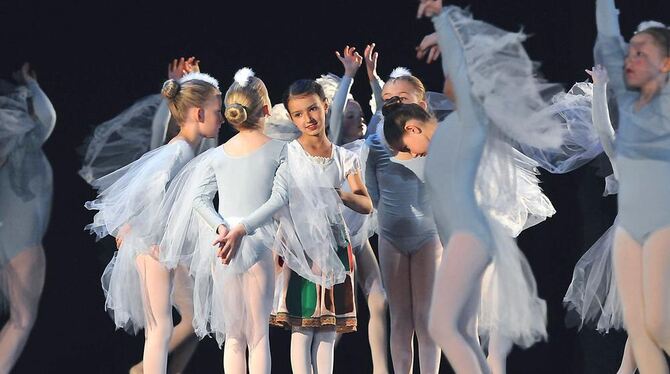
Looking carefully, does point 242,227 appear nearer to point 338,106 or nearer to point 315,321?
point 315,321

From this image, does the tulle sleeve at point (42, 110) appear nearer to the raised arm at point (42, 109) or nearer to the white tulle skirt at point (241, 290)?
the raised arm at point (42, 109)

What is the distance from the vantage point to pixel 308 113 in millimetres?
4621

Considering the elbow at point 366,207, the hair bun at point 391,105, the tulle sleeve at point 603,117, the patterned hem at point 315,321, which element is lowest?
the patterned hem at point 315,321

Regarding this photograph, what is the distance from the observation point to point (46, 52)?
19.0 feet

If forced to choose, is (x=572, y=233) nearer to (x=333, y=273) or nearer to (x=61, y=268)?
(x=333, y=273)

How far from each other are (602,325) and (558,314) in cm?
156

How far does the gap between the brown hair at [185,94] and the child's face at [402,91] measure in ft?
2.71

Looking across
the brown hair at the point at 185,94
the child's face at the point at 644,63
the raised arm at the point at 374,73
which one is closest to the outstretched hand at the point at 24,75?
the brown hair at the point at 185,94

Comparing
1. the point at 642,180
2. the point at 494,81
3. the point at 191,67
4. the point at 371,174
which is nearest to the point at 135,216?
the point at 191,67

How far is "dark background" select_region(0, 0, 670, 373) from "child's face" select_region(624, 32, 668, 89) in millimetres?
1685

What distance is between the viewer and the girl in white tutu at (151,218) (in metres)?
4.48

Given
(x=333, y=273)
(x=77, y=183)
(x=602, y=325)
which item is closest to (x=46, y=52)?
(x=77, y=183)

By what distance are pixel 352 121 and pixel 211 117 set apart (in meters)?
0.99

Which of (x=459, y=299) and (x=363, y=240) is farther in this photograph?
(x=363, y=240)
